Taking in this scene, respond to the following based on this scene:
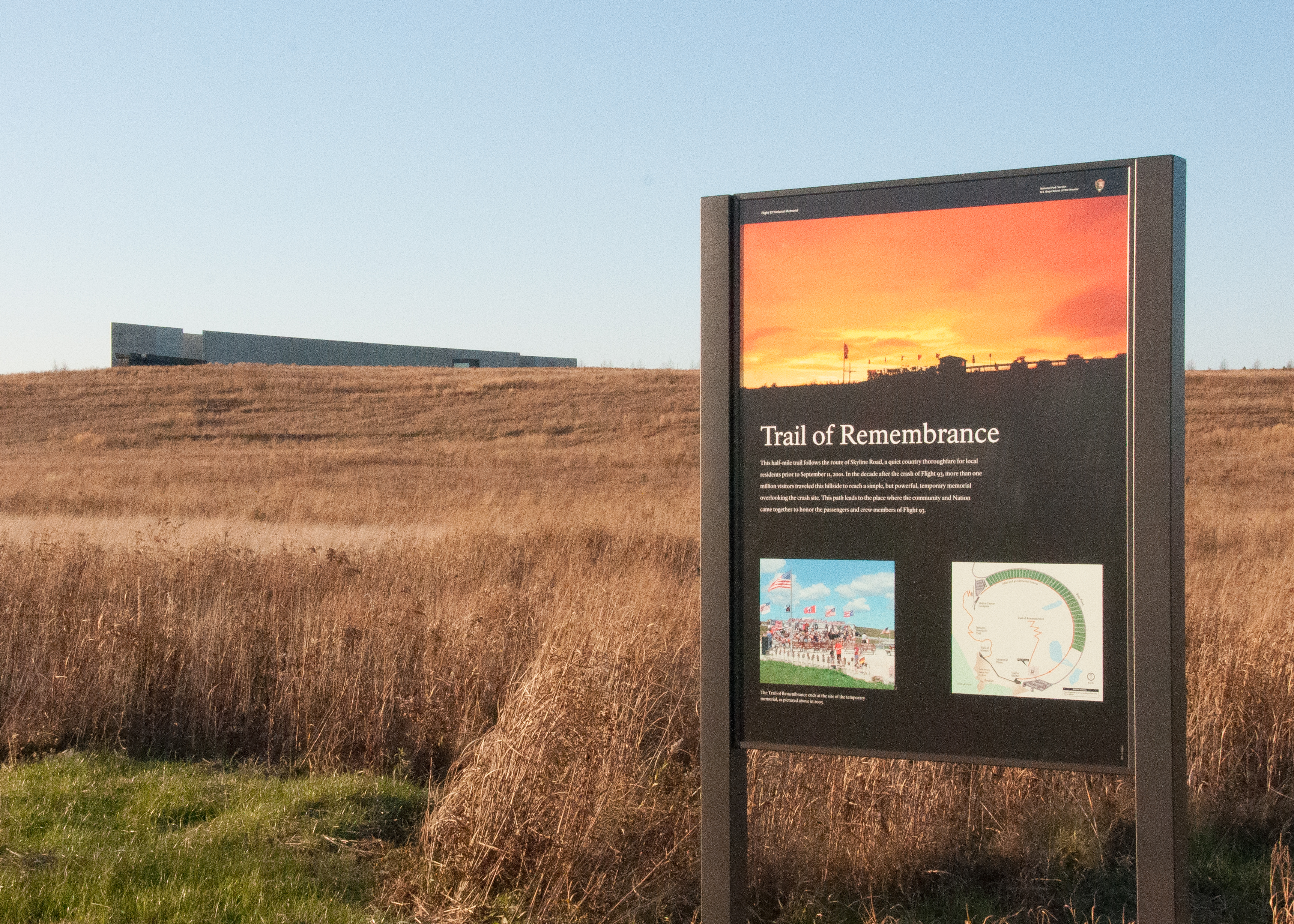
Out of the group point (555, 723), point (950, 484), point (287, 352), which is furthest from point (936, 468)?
point (287, 352)

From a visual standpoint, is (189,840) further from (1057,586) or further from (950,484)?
(1057,586)

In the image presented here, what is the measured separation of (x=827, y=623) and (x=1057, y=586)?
75cm

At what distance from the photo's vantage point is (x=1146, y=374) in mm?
3252

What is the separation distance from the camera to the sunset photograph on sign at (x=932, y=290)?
3.33 metres

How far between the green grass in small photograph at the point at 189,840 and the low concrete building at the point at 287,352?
65.7m

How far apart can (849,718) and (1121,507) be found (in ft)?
3.64

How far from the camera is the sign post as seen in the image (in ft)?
10.7

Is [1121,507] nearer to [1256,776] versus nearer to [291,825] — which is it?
[1256,776]

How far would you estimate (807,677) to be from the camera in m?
3.59

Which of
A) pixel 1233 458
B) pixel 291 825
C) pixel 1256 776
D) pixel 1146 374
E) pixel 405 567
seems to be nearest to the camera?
pixel 1146 374

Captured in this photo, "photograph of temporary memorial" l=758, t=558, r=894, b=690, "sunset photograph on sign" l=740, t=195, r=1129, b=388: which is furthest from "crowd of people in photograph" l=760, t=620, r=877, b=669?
"sunset photograph on sign" l=740, t=195, r=1129, b=388

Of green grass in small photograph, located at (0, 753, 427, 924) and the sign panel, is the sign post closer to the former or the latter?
the sign panel

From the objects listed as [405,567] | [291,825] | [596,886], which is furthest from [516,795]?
[405,567]

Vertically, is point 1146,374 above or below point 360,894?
above
